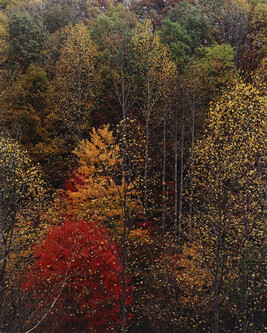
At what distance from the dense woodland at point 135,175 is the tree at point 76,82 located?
0.22 metres

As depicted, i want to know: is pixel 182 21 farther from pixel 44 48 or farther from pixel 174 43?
pixel 44 48

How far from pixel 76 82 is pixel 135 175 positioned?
20.8 metres

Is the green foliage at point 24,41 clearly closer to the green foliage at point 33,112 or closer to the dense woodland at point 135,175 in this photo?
the dense woodland at point 135,175

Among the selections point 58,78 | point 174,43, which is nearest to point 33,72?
point 58,78

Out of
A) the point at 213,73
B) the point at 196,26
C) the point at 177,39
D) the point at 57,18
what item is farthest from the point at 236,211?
the point at 57,18

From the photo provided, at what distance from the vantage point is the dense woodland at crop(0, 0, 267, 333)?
1188 centimetres

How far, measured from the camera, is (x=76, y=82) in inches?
1188

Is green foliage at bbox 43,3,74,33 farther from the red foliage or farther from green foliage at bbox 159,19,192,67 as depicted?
the red foliage

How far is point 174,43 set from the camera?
106 feet

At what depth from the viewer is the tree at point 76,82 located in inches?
1129

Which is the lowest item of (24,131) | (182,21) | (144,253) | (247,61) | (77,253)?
(144,253)

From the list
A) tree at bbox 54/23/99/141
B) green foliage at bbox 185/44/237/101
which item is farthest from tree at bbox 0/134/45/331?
green foliage at bbox 185/44/237/101

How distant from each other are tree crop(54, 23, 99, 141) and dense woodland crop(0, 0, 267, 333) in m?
0.22

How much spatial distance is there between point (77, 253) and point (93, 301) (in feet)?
7.92
